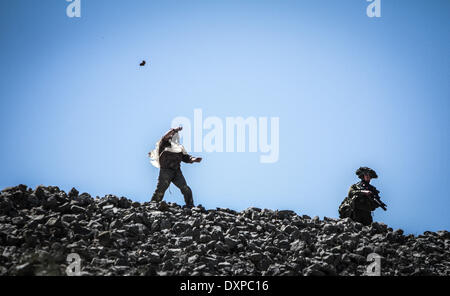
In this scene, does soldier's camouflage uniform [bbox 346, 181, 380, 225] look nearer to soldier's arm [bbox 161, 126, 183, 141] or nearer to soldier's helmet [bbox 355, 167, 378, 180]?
soldier's helmet [bbox 355, 167, 378, 180]

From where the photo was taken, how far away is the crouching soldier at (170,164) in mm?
15703

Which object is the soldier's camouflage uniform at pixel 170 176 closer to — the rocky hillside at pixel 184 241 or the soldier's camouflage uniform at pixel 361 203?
the rocky hillside at pixel 184 241

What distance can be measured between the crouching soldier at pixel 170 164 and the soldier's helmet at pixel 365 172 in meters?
4.81

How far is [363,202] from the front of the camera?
50.3 ft

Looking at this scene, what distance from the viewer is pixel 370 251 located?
485 inches

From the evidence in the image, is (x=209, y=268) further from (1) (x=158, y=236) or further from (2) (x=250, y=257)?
(1) (x=158, y=236)

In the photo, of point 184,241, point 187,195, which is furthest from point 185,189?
point 184,241

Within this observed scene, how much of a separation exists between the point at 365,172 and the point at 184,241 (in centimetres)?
634

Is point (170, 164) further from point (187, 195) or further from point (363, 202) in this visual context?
point (363, 202)

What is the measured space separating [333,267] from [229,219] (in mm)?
3373

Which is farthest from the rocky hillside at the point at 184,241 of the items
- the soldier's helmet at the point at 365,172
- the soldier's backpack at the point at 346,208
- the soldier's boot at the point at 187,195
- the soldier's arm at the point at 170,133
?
the soldier's arm at the point at 170,133

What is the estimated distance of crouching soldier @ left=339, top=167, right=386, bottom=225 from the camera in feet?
50.2

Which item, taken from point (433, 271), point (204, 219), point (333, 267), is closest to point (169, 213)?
point (204, 219)

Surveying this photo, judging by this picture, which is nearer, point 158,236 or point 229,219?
point 158,236
